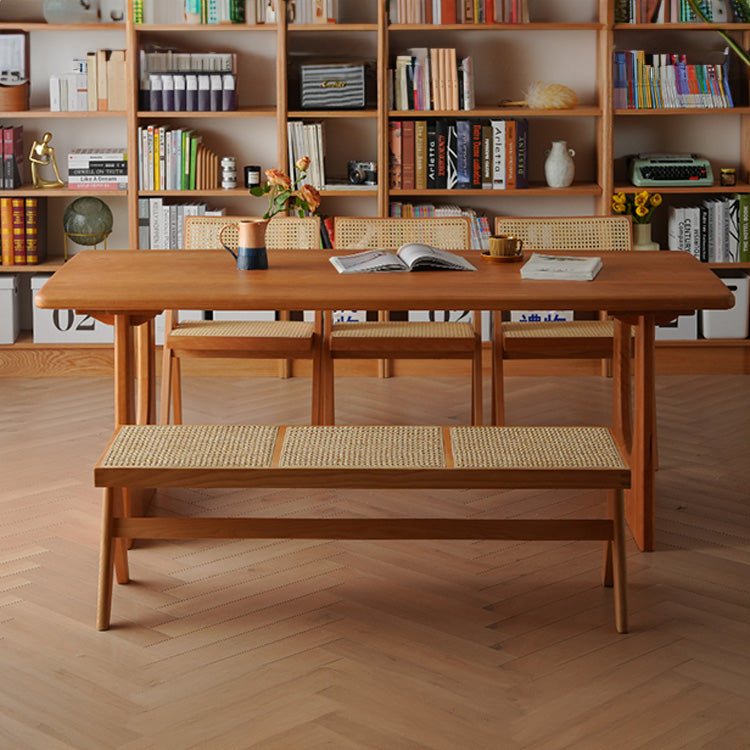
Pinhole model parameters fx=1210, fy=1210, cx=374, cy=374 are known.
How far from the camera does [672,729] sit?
251 centimetres

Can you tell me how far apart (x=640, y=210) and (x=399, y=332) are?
1566 millimetres

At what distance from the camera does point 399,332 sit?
4285 mm

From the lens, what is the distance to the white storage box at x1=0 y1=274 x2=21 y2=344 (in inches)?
214

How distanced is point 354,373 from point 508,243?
1.81 m

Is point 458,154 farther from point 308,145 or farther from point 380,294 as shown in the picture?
point 380,294

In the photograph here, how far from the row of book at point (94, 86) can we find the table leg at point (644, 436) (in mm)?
2900

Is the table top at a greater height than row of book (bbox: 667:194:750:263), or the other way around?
row of book (bbox: 667:194:750:263)

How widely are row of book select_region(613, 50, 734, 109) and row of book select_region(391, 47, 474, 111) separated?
66cm

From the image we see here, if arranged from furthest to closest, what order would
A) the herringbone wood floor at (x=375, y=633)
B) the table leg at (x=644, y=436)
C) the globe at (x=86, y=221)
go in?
the globe at (x=86, y=221)
the table leg at (x=644, y=436)
the herringbone wood floor at (x=375, y=633)

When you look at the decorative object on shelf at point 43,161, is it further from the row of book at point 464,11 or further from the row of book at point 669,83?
the row of book at point 669,83

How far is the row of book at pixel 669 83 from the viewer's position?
208 inches

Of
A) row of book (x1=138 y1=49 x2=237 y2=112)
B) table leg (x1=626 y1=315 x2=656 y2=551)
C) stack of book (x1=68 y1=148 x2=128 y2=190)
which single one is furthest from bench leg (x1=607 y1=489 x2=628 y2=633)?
stack of book (x1=68 y1=148 x2=128 y2=190)

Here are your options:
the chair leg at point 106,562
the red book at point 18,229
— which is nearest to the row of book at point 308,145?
the red book at point 18,229

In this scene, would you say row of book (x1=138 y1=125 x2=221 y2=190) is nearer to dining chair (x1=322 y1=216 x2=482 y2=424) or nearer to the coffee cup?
dining chair (x1=322 y1=216 x2=482 y2=424)
